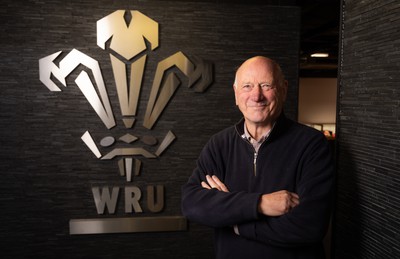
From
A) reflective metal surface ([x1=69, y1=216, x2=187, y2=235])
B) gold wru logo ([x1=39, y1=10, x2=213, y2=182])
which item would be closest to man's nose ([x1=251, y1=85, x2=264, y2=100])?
gold wru logo ([x1=39, y1=10, x2=213, y2=182])

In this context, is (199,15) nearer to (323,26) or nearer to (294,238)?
(294,238)

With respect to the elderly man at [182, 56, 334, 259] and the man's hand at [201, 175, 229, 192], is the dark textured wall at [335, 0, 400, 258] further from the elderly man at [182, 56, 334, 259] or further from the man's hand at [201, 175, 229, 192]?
the man's hand at [201, 175, 229, 192]

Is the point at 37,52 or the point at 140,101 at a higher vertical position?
the point at 37,52

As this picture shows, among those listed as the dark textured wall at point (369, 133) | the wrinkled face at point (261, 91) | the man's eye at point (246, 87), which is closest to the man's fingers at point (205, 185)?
the wrinkled face at point (261, 91)

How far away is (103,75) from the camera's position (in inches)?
99.9

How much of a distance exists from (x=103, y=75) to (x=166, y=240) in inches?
55.9

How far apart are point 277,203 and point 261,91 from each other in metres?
0.45

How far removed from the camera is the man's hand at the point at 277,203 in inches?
48.2

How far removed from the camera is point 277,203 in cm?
123

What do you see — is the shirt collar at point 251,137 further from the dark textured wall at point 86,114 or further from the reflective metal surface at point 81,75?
the reflective metal surface at point 81,75

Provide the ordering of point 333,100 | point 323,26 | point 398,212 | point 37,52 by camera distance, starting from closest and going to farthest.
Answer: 1. point 398,212
2. point 37,52
3. point 323,26
4. point 333,100

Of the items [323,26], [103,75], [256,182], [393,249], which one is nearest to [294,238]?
[256,182]

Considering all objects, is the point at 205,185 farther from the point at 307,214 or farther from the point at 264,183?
the point at 307,214

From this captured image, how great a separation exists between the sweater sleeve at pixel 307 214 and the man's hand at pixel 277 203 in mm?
24
